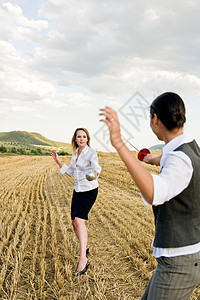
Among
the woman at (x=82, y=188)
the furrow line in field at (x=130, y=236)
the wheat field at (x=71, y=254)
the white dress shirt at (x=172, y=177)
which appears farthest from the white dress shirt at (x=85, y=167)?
the white dress shirt at (x=172, y=177)

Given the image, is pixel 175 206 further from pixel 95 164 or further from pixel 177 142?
pixel 95 164

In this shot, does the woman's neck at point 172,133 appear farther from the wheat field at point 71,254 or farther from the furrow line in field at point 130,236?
the furrow line in field at point 130,236

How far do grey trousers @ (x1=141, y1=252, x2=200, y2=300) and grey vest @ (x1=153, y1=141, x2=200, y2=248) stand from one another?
100mm

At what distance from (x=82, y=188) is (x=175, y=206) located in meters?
3.16

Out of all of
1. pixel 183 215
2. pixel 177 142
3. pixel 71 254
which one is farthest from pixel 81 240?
pixel 177 142

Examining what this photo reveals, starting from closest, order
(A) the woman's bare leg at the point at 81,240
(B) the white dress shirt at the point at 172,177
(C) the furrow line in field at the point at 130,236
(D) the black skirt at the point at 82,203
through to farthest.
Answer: (B) the white dress shirt at the point at 172,177, (A) the woman's bare leg at the point at 81,240, (D) the black skirt at the point at 82,203, (C) the furrow line in field at the point at 130,236

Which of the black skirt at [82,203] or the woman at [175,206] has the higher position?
the woman at [175,206]

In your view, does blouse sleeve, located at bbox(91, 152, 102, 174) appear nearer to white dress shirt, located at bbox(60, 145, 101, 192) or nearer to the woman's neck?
white dress shirt, located at bbox(60, 145, 101, 192)

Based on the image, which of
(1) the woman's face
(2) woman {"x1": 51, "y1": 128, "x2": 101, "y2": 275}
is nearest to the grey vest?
(2) woman {"x1": 51, "y1": 128, "x2": 101, "y2": 275}

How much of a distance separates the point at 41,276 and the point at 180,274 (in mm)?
3175

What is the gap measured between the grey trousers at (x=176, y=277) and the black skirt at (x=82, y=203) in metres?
2.91

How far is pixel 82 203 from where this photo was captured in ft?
15.0

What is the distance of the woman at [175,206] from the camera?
1.44 metres

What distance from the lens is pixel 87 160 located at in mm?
4695
